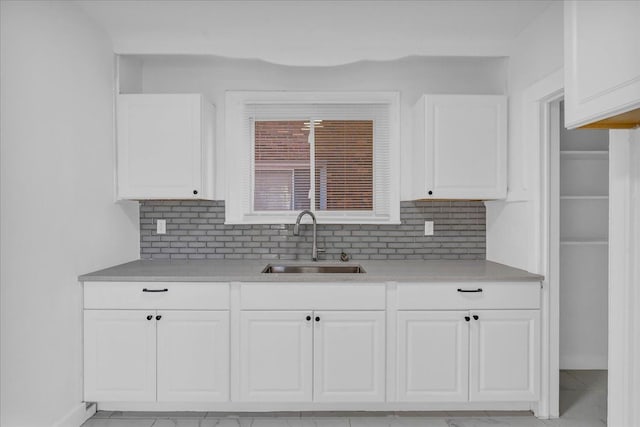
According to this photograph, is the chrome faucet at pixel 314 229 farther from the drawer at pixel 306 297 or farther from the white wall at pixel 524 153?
the white wall at pixel 524 153

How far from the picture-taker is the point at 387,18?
2.53 metres

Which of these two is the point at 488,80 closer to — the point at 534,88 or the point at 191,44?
the point at 534,88

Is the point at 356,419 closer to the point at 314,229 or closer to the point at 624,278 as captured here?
the point at 314,229

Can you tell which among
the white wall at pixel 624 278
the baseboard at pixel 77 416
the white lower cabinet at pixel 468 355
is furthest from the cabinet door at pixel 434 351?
the baseboard at pixel 77 416

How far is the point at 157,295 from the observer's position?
8.15 feet

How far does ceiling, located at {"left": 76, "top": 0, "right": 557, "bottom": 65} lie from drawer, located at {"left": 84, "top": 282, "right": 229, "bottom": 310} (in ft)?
5.11

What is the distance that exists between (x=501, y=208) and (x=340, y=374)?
5.35ft

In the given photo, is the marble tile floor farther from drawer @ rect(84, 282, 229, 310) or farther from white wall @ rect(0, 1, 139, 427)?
drawer @ rect(84, 282, 229, 310)

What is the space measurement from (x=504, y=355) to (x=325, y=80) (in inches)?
88.7

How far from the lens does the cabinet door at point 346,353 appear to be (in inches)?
97.7

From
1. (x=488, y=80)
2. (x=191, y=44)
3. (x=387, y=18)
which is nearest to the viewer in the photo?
(x=387, y=18)

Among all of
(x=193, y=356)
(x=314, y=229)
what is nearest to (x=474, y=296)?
(x=314, y=229)

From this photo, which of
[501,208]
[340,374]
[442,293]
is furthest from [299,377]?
[501,208]

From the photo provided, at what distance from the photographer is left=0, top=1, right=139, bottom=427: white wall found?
1.96 metres
